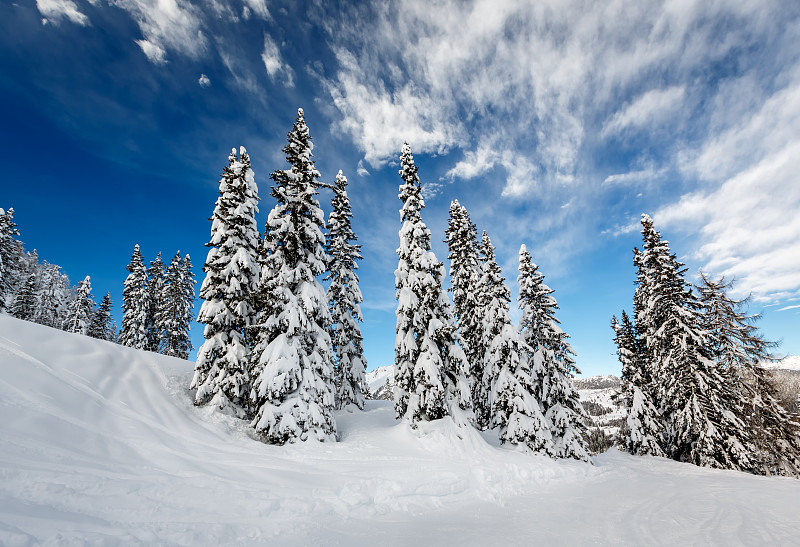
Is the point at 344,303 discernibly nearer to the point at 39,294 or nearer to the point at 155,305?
the point at 155,305

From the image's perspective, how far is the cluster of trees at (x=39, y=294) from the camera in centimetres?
3766

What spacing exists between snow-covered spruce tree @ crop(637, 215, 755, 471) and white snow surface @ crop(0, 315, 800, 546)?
724cm

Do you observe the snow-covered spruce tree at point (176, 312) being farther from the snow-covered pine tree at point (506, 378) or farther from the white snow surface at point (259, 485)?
the snow-covered pine tree at point (506, 378)

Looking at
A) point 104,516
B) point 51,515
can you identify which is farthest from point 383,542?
point 51,515

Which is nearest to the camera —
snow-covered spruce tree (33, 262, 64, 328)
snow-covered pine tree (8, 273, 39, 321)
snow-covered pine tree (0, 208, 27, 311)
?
snow-covered pine tree (0, 208, 27, 311)

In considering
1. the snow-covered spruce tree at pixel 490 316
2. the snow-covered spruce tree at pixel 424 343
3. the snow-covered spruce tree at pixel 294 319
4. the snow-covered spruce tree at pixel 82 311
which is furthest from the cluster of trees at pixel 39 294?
the snow-covered spruce tree at pixel 490 316

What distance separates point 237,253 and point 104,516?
13.7m

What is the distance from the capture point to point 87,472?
668 centimetres

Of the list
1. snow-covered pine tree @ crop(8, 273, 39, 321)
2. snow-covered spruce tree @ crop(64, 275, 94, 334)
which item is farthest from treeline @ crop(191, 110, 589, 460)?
snow-covered pine tree @ crop(8, 273, 39, 321)

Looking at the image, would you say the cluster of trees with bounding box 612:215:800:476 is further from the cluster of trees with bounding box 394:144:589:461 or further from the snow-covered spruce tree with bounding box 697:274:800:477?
the cluster of trees with bounding box 394:144:589:461

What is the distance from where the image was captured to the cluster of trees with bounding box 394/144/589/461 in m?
17.2

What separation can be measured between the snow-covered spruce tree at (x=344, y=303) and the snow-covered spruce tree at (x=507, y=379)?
30.0 feet

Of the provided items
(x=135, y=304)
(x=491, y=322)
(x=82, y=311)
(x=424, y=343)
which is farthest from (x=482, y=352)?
(x=82, y=311)

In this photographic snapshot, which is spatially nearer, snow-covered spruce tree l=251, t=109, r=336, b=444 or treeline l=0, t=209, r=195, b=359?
snow-covered spruce tree l=251, t=109, r=336, b=444
